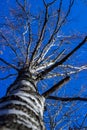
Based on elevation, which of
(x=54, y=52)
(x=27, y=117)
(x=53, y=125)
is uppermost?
(x=54, y=52)

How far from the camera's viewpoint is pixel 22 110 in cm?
232

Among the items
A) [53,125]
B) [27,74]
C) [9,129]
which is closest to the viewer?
[9,129]

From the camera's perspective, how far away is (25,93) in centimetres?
272

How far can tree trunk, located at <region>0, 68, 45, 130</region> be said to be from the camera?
2.04 meters

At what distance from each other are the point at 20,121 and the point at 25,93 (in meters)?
0.64

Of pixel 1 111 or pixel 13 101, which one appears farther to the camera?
pixel 13 101

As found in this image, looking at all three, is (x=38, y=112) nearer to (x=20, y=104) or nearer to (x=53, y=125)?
(x=20, y=104)

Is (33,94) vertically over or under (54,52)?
under

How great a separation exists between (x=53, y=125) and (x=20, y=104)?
6064mm

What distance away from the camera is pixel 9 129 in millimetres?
1894

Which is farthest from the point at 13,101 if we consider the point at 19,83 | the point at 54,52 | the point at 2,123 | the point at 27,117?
the point at 54,52

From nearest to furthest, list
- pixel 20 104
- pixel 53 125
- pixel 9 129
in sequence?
pixel 9 129, pixel 20 104, pixel 53 125

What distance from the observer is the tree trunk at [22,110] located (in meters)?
2.04

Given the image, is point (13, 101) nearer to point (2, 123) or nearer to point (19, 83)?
point (2, 123)
